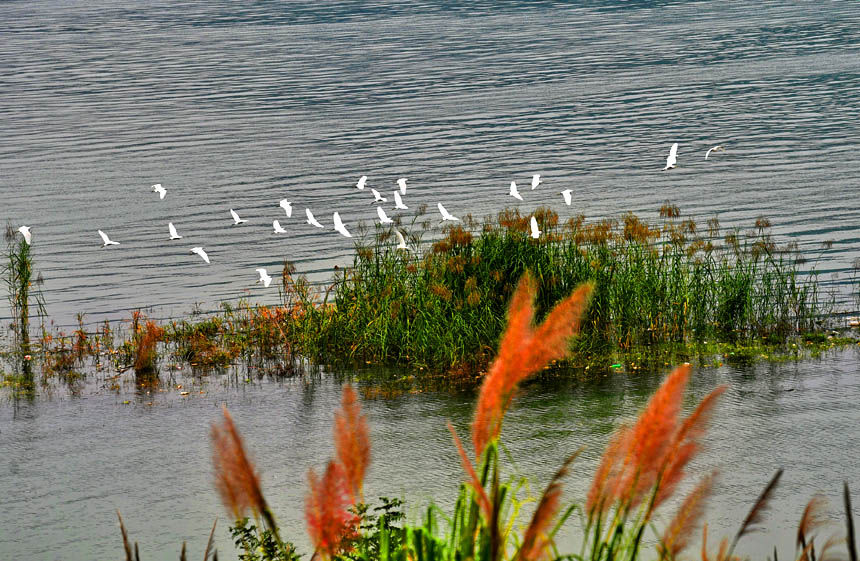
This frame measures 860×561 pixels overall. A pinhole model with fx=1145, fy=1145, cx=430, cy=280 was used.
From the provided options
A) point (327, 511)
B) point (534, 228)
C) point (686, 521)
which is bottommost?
point (686, 521)

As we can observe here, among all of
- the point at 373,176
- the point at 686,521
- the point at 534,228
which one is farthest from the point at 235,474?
the point at 373,176

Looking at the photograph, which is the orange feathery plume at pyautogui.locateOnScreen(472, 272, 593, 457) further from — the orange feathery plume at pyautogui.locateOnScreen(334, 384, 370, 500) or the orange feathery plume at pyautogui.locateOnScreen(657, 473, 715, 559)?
the orange feathery plume at pyautogui.locateOnScreen(657, 473, 715, 559)

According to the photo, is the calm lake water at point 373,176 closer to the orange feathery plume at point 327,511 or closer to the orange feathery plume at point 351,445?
the orange feathery plume at point 351,445

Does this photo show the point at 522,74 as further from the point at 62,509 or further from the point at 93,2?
the point at 93,2

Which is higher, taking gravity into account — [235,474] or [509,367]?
[509,367]

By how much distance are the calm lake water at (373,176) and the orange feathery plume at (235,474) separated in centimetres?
477

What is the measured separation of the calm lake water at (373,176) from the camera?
27.4 feet

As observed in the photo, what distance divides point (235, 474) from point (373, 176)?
876 inches

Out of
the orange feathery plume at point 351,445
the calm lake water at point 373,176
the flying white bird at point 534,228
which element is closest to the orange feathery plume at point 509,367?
the orange feathery plume at point 351,445

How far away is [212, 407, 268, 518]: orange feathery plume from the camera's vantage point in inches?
97.7

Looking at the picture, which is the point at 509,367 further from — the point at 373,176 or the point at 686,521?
the point at 373,176

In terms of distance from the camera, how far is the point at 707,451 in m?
8.59

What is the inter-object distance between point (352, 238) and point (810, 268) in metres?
7.21

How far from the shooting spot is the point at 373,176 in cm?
2462
